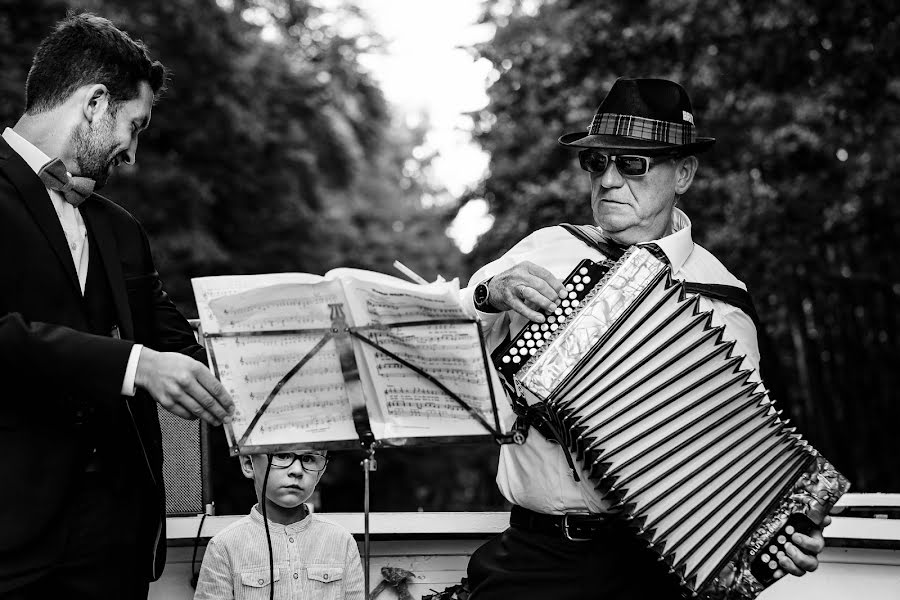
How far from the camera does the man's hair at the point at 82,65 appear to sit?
2.83m

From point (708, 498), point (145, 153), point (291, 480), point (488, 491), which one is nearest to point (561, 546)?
point (708, 498)

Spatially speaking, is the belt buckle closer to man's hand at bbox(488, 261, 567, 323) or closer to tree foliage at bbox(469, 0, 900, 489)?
man's hand at bbox(488, 261, 567, 323)

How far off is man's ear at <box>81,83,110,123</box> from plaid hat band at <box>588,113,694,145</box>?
1647mm

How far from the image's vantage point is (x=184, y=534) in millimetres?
3777

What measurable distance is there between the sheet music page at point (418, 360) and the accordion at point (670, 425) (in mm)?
222

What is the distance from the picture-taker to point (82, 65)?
284 centimetres

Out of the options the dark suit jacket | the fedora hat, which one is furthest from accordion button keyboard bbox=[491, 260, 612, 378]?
the dark suit jacket

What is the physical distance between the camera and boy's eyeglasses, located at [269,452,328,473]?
357cm

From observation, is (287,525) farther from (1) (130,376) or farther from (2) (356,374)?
(1) (130,376)

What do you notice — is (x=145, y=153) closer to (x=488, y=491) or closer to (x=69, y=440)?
(x=488, y=491)

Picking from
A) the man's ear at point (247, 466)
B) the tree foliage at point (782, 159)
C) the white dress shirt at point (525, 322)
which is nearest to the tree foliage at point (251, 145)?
the tree foliage at point (782, 159)

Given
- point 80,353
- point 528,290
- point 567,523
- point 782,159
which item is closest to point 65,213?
point 80,353

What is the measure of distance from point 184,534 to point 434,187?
28.5 metres

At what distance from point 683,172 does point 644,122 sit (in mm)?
316
